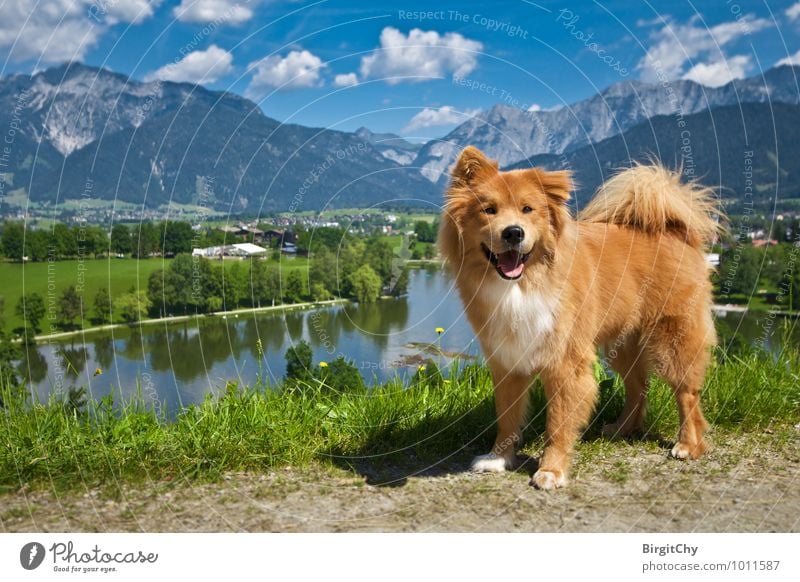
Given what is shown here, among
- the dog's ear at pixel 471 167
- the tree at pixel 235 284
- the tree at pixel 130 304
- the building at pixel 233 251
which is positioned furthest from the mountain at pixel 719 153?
the tree at pixel 130 304

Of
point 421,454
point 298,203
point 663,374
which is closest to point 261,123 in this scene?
point 298,203

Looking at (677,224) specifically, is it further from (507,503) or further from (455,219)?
(507,503)

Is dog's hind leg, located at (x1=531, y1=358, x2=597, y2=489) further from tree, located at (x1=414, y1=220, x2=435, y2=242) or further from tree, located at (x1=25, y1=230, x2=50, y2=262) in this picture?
tree, located at (x1=25, y1=230, x2=50, y2=262)

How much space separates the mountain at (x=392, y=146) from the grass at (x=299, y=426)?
2.16 metres

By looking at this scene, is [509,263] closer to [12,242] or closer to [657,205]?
[657,205]

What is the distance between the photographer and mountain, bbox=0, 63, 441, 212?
594cm

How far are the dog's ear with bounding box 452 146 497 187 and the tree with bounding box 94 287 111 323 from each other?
17.5ft

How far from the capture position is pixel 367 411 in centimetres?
561

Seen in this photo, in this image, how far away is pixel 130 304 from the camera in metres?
8.45

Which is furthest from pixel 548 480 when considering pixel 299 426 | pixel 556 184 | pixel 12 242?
pixel 12 242

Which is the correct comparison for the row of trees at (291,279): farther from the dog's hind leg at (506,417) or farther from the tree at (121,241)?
the dog's hind leg at (506,417)

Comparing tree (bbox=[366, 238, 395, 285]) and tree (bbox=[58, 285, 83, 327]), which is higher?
tree (bbox=[366, 238, 395, 285])

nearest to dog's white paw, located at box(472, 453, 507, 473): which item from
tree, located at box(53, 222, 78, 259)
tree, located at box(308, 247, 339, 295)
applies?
tree, located at box(308, 247, 339, 295)

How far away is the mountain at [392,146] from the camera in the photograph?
574cm
